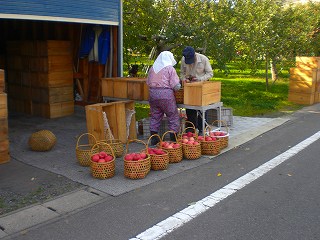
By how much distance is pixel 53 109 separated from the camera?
34.4 ft

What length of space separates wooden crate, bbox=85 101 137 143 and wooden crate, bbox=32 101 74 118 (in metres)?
3.05

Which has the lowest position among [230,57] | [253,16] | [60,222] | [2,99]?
[60,222]

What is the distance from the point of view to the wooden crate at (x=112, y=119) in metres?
7.42

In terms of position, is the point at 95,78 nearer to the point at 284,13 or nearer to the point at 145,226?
the point at 145,226

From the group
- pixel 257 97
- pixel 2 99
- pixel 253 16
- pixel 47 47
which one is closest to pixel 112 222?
pixel 2 99

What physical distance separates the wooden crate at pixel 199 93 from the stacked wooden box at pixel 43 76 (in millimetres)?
4093

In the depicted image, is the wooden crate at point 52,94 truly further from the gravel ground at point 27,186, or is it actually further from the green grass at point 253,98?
the gravel ground at point 27,186

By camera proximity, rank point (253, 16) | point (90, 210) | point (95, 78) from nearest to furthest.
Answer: point (90, 210)
point (95, 78)
point (253, 16)

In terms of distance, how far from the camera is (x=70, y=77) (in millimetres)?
10750

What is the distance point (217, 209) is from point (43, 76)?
23.0 feet

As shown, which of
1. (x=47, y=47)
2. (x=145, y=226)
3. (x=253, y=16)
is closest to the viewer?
(x=145, y=226)

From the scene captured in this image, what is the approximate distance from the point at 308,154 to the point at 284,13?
1020cm

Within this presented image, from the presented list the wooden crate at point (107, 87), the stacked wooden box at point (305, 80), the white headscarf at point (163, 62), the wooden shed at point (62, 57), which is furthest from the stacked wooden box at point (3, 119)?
the stacked wooden box at point (305, 80)

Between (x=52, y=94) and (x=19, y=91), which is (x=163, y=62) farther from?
(x=19, y=91)
